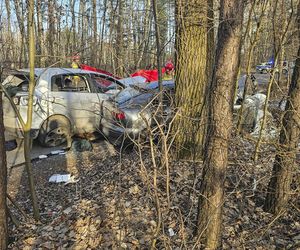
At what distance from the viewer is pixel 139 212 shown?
3992 millimetres

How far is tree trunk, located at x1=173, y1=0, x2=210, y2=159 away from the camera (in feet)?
16.6

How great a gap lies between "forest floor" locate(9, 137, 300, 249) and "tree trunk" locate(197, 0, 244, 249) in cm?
25

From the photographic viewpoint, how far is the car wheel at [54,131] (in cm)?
732

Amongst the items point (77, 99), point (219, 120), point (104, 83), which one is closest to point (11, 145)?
point (77, 99)

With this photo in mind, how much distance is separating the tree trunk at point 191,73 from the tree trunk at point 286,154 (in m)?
1.50

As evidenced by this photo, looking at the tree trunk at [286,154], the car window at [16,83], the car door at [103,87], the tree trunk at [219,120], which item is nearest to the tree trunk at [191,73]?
the tree trunk at [286,154]

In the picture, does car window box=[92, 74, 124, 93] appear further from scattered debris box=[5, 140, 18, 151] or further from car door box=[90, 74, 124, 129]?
scattered debris box=[5, 140, 18, 151]

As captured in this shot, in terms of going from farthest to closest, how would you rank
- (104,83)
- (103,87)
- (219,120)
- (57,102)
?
(104,83) < (103,87) < (57,102) < (219,120)

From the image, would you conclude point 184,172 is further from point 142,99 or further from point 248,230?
point 142,99

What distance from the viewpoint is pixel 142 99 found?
6.83 m

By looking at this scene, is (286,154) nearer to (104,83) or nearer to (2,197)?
(2,197)

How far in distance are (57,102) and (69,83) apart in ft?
2.49

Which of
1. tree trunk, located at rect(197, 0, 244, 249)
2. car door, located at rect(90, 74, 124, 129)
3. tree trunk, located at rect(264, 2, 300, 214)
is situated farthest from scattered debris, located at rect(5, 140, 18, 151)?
tree trunk, located at rect(264, 2, 300, 214)

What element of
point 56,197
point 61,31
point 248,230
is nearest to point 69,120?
point 56,197
